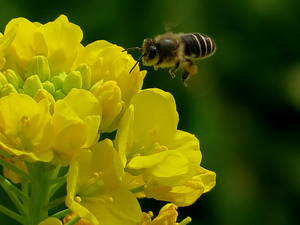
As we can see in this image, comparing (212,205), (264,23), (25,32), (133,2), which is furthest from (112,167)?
(264,23)

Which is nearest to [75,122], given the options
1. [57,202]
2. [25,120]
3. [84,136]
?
[84,136]

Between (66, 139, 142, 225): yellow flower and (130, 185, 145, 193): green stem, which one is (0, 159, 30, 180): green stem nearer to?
(66, 139, 142, 225): yellow flower

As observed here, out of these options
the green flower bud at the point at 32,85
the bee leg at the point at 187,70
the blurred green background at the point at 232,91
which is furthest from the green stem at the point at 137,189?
the blurred green background at the point at 232,91

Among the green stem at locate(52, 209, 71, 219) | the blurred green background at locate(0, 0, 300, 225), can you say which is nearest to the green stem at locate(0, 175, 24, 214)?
the green stem at locate(52, 209, 71, 219)

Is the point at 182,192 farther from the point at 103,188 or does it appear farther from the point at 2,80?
the point at 2,80

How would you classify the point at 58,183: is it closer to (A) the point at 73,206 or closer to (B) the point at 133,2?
(A) the point at 73,206

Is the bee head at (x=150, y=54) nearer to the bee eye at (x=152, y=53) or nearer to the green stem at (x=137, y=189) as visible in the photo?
the bee eye at (x=152, y=53)
